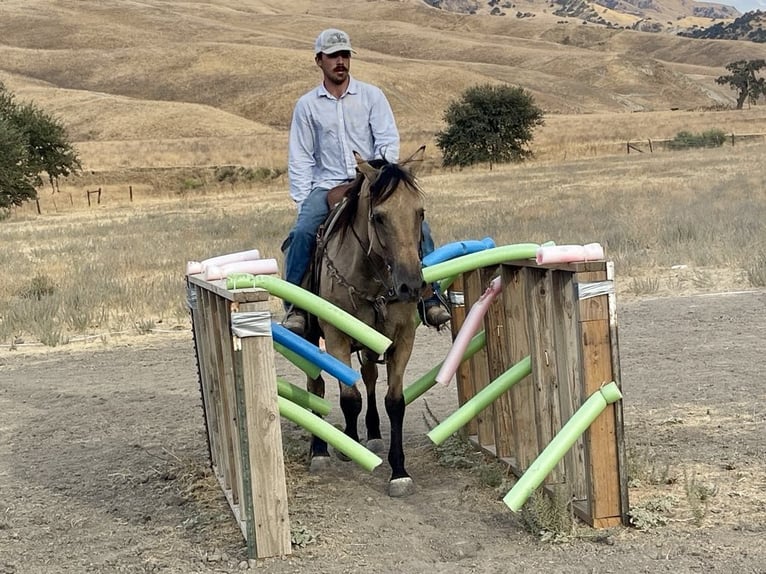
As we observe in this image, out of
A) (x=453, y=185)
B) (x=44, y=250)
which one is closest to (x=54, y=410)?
(x=44, y=250)

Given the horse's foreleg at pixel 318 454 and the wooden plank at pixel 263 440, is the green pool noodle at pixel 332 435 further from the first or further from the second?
the horse's foreleg at pixel 318 454

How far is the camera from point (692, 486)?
532cm

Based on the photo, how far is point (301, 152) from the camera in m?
6.68

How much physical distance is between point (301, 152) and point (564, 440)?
9.78 ft

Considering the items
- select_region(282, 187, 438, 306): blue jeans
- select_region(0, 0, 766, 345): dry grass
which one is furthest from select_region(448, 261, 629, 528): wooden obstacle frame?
select_region(0, 0, 766, 345): dry grass

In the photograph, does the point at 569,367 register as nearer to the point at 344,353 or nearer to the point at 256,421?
the point at 344,353

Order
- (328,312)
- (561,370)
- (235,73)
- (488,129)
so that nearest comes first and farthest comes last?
(561,370) → (328,312) → (488,129) → (235,73)

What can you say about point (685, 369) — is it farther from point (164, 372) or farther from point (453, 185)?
point (453, 185)

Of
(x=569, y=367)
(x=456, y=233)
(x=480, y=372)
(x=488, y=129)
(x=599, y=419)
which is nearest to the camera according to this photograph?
(x=599, y=419)

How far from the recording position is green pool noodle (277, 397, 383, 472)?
17.2 feet

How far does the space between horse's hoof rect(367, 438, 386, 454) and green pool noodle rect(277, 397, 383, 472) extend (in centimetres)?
176

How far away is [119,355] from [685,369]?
690cm

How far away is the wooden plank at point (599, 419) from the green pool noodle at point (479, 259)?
64cm

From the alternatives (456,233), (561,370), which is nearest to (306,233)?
(561,370)
